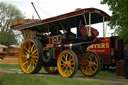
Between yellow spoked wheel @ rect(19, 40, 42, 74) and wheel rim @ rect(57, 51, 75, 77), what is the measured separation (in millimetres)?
1427

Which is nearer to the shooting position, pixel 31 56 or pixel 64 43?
pixel 64 43

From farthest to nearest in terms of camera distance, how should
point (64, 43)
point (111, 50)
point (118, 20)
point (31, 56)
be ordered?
point (118, 20)
point (111, 50)
point (31, 56)
point (64, 43)

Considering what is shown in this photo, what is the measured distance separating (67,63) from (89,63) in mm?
1564

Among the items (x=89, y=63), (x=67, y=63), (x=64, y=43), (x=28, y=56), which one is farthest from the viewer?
(x=28, y=56)

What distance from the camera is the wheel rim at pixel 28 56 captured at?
381 inches

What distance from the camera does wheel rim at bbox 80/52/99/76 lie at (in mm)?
8961

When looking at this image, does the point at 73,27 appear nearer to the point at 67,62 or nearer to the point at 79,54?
the point at 79,54

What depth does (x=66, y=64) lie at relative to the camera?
26.2ft

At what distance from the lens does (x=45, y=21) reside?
9.32m

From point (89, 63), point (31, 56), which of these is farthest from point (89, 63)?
point (31, 56)

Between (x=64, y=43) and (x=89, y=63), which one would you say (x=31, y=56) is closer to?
(x=64, y=43)

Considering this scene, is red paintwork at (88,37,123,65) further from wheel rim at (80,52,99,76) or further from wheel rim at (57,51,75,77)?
wheel rim at (57,51,75,77)

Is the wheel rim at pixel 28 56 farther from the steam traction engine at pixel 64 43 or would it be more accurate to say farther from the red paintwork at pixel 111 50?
the red paintwork at pixel 111 50

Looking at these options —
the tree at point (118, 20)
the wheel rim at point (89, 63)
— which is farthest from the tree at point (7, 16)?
the wheel rim at point (89, 63)
